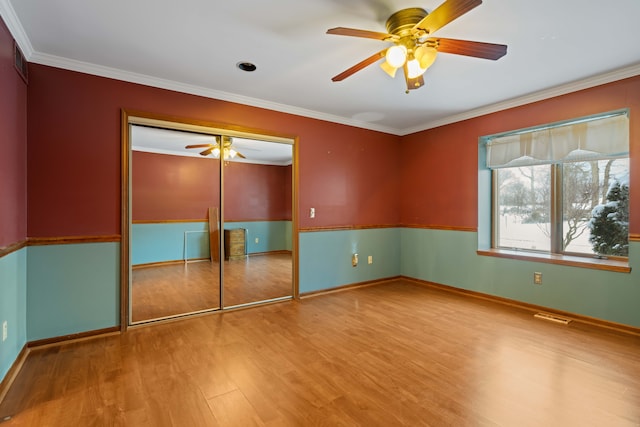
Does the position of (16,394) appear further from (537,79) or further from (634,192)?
(634,192)

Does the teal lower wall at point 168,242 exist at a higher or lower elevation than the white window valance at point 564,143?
lower

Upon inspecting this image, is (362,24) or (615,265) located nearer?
(362,24)

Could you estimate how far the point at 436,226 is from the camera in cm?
473

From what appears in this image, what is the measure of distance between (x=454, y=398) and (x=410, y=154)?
12.7 ft

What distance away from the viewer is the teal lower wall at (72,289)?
2688mm

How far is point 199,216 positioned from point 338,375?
2.42 metres

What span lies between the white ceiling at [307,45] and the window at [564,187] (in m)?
0.50

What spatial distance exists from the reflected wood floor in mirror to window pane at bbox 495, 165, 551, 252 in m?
3.02

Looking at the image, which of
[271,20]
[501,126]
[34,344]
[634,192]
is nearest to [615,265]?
[634,192]

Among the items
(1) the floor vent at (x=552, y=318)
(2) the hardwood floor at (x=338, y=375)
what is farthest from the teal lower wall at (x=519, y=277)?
(2) the hardwood floor at (x=338, y=375)

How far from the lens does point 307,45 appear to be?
255 cm

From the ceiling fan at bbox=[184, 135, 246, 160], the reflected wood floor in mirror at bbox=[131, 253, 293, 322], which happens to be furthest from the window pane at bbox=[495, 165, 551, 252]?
the ceiling fan at bbox=[184, 135, 246, 160]

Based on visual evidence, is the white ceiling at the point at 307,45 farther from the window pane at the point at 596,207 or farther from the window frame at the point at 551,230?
the window pane at the point at 596,207

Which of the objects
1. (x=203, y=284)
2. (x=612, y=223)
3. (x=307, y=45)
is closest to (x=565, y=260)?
(x=612, y=223)
